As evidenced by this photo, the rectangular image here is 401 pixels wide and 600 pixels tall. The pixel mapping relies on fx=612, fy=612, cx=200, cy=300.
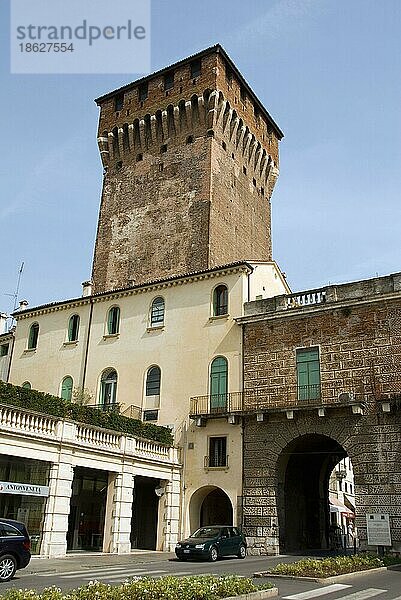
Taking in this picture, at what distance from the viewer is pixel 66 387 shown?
36656 millimetres

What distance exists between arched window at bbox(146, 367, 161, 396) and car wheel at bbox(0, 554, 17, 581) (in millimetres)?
17899

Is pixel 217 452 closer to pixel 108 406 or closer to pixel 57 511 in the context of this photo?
pixel 108 406

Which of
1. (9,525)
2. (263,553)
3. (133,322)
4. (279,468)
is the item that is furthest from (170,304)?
(9,525)

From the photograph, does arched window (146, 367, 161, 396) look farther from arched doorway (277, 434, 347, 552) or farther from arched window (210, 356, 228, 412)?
arched doorway (277, 434, 347, 552)

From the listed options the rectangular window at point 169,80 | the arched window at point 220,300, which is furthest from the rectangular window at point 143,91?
the arched window at point 220,300

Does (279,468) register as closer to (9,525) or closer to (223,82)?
(9,525)

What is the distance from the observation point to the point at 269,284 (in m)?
35.2

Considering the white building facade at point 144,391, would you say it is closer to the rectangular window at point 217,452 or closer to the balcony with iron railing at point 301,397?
the rectangular window at point 217,452

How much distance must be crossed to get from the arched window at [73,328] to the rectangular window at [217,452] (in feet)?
38.6

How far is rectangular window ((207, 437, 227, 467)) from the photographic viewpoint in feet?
99.1

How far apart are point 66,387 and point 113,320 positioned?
4.92m

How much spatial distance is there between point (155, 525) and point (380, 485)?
474 inches

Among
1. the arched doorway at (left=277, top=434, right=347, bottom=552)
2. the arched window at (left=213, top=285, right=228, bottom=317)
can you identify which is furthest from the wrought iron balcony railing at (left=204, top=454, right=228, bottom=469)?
the arched window at (left=213, top=285, right=228, bottom=317)

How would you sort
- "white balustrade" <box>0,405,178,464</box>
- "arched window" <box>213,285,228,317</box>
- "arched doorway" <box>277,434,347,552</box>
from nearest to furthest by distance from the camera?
"white balustrade" <box>0,405,178,464</box> < "arched doorway" <box>277,434,347,552</box> < "arched window" <box>213,285,228,317</box>
